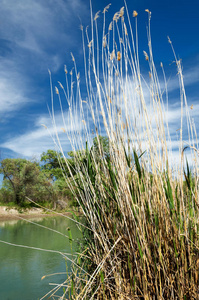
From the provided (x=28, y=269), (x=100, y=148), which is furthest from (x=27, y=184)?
(x=100, y=148)

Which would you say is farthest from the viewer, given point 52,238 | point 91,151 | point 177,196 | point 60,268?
point 52,238

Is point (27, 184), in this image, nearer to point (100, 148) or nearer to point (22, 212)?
point (22, 212)

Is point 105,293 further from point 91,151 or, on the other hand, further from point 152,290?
point 91,151

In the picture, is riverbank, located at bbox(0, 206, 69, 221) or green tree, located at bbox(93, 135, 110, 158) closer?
green tree, located at bbox(93, 135, 110, 158)

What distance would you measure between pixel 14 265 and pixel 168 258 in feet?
12.3

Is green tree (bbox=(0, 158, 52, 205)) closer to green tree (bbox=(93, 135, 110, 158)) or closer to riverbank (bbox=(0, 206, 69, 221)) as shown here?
riverbank (bbox=(0, 206, 69, 221))

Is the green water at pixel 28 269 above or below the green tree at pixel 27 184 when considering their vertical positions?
below

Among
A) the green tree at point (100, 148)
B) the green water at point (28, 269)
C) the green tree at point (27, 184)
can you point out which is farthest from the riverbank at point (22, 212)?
the green tree at point (100, 148)

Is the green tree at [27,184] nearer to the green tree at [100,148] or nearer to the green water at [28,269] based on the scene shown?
the green water at [28,269]

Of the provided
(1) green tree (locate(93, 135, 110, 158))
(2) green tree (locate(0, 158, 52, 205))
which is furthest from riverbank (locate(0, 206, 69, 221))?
(1) green tree (locate(93, 135, 110, 158))

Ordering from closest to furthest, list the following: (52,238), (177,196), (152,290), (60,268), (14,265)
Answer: (152,290)
(177,196)
(60,268)
(14,265)
(52,238)

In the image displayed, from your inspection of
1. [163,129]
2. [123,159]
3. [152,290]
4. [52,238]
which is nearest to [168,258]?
[152,290]

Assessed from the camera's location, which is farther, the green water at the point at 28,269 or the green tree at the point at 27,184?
the green tree at the point at 27,184

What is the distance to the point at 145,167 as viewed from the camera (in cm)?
138
